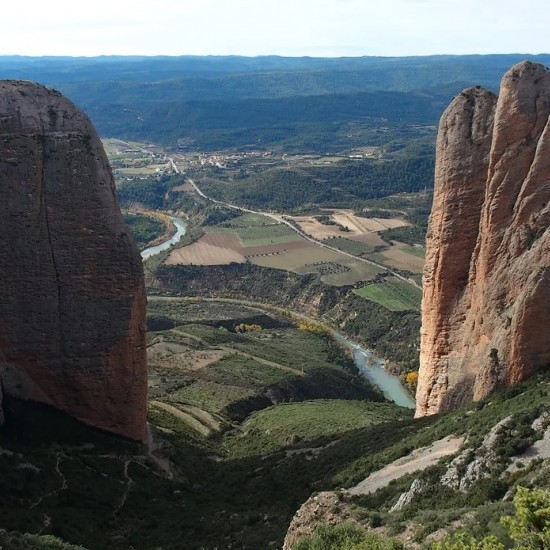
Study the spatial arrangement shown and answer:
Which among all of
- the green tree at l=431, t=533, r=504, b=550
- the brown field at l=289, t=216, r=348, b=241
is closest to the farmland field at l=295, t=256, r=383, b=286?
the brown field at l=289, t=216, r=348, b=241

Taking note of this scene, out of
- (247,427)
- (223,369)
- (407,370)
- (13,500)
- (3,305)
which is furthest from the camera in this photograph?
(407,370)

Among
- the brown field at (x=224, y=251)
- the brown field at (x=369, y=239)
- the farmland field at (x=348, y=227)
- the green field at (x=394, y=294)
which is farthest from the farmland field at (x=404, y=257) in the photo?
the brown field at (x=224, y=251)

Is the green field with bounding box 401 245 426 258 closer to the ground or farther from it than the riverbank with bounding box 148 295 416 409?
farther from it

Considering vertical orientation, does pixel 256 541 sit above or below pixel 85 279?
below

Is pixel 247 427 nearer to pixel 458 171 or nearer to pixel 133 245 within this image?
pixel 133 245

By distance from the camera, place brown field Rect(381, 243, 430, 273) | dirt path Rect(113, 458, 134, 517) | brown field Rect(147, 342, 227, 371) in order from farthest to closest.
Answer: brown field Rect(381, 243, 430, 273) → brown field Rect(147, 342, 227, 371) → dirt path Rect(113, 458, 134, 517)

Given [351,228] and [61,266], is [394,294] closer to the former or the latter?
[351,228]

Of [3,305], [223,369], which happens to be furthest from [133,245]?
[223,369]

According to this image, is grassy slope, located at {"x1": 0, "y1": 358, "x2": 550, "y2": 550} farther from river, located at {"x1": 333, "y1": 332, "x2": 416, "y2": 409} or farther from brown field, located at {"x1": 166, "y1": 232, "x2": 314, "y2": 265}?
brown field, located at {"x1": 166, "y1": 232, "x2": 314, "y2": 265}
